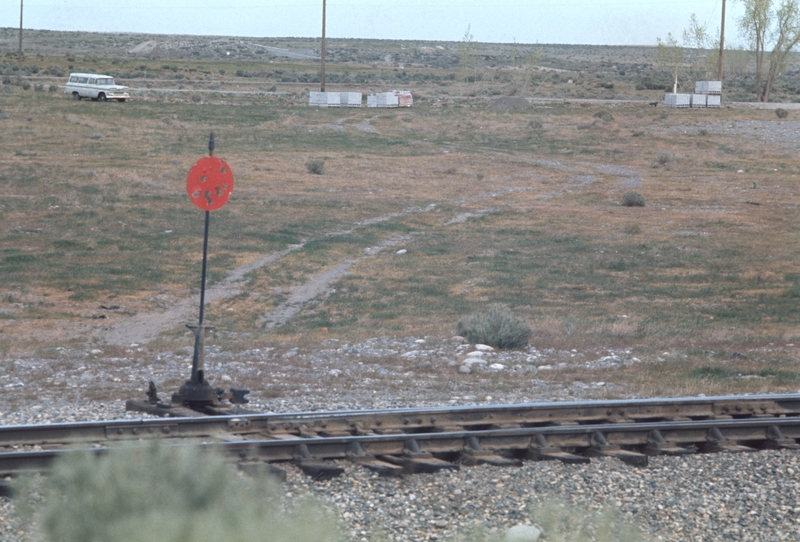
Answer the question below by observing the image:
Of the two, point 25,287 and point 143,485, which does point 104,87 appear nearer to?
point 25,287

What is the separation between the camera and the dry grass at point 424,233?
598 inches

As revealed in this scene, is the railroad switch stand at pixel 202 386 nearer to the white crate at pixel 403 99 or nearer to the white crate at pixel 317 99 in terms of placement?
the white crate at pixel 317 99

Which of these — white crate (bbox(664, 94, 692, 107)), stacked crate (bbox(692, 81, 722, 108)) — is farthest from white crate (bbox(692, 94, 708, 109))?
white crate (bbox(664, 94, 692, 107))

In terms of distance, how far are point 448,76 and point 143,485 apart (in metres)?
125

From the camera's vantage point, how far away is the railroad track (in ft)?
23.4

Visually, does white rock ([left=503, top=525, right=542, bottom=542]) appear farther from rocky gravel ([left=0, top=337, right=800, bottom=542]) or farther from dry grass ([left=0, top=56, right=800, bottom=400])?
dry grass ([left=0, top=56, right=800, bottom=400])

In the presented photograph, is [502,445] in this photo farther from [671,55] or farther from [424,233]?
[671,55]

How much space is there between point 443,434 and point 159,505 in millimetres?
3941

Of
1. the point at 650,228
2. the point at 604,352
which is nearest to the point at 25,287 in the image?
the point at 604,352

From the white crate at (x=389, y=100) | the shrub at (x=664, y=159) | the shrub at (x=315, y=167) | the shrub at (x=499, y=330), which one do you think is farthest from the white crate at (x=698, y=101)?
the shrub at (x=499, y=330)

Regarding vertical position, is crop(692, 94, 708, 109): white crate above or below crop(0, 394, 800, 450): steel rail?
above

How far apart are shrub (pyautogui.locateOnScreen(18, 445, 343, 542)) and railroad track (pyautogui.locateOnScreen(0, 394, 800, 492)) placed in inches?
91.4

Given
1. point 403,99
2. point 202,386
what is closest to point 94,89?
point 403,99

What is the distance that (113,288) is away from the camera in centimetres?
1730
